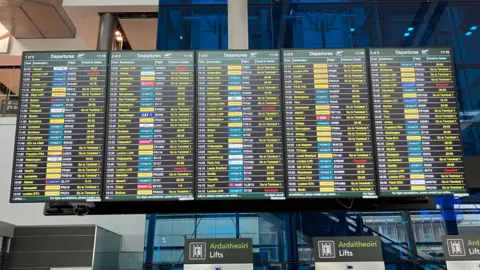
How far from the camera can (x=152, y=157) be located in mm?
3971

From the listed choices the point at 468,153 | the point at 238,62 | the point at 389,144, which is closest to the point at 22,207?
the point at 238,62

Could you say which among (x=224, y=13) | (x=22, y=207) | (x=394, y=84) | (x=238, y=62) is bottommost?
(x=22, y=207)

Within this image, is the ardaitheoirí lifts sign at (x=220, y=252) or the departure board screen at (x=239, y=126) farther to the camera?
the ardaitheoirí lifts sign at (x=220, y=252)

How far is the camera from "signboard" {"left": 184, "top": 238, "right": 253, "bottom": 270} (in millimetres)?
4031

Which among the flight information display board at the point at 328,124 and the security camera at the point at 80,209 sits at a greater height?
the flight information display board at the point at 328,124

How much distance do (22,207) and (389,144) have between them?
6.18m

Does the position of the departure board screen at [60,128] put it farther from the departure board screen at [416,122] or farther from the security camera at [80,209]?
the departure board screen at [416,122]

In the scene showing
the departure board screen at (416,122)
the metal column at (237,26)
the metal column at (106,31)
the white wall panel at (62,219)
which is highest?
the metal column at (106,31)

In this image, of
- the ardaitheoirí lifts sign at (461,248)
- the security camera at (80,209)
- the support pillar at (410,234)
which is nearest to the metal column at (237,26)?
the security camera at (80,209)

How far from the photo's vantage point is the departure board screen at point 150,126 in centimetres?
389

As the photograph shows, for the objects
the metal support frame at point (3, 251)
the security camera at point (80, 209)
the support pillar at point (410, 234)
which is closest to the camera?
the security camera at point (80, 209)

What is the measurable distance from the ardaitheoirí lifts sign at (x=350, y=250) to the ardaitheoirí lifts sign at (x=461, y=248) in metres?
0.60

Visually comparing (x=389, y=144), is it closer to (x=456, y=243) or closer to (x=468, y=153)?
(x=456, y=243)

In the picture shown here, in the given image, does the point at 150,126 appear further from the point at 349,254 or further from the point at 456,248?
the point at 456,248
